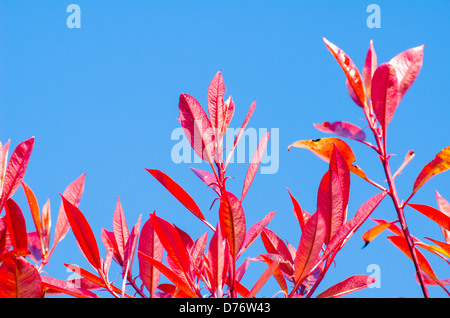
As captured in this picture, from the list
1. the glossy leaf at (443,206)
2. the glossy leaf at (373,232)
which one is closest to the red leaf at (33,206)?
the glossy leaf at (373,232)

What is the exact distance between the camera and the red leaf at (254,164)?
1.12 m

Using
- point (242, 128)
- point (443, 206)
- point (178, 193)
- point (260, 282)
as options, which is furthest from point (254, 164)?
point (443, 206)

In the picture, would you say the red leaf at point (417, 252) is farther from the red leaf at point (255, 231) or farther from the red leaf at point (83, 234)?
the red leaf at point (83, 234)

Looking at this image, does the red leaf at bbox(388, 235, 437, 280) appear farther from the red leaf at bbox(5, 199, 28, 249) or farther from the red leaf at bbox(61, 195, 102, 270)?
the red leaf at bbox(5, 199, 28, 249)

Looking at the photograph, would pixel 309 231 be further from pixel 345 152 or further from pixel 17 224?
pixel 17 224

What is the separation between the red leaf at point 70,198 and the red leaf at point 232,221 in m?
0.52

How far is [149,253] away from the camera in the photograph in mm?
1105

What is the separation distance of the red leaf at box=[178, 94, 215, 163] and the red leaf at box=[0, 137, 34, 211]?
35 centimetres

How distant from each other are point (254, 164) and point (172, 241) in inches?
11.4

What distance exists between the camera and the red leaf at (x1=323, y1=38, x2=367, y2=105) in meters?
1.10

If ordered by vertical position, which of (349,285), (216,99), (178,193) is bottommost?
(349,285)

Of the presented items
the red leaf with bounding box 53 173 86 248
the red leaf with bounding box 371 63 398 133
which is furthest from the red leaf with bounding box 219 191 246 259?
the red leaf with bounding box 53 173 86 248

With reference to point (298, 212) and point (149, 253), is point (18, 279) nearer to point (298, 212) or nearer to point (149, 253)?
point (149, 253)
